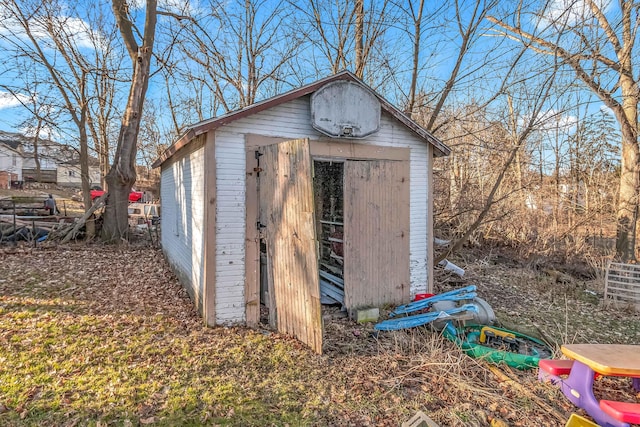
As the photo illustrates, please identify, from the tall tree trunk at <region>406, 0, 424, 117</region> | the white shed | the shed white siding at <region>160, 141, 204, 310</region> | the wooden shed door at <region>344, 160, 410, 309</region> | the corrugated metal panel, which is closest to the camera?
the white shed

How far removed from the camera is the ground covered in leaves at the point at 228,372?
9.47ft

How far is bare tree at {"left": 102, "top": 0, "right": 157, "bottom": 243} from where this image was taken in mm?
9547

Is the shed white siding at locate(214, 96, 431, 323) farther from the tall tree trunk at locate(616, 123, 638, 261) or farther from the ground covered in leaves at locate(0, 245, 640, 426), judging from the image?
the tall tree trunk at locate(616, 123, 638, 261)

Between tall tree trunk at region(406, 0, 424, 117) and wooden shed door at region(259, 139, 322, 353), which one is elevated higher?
tall tree trunk at region(406, 0, 424, 117)

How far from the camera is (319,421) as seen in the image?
283 cm

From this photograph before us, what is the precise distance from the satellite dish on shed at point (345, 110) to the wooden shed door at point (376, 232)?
50cm

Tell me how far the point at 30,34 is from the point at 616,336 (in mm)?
16064

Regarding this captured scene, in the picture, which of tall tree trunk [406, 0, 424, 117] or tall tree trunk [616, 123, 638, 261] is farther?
Result: tall tree trunk [616, 123, 638, 261]

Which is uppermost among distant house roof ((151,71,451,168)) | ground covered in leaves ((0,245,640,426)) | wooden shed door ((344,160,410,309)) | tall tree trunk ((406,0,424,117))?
tall tree trunk ((406,0,424,117))

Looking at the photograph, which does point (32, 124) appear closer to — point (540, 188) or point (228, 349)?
point (228, 349)

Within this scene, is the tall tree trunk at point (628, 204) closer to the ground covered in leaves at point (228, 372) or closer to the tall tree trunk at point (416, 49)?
the ground covered in leaves at point (228, 372)

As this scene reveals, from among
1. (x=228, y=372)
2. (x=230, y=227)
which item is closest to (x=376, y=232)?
(x=230, y=227)

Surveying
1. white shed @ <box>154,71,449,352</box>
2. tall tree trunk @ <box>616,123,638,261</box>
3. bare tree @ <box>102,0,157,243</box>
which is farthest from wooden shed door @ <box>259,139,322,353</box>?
tall tree trunk @ <box>616,123,638,261</box>

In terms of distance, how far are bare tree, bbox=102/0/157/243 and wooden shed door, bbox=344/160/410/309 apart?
746 cm
